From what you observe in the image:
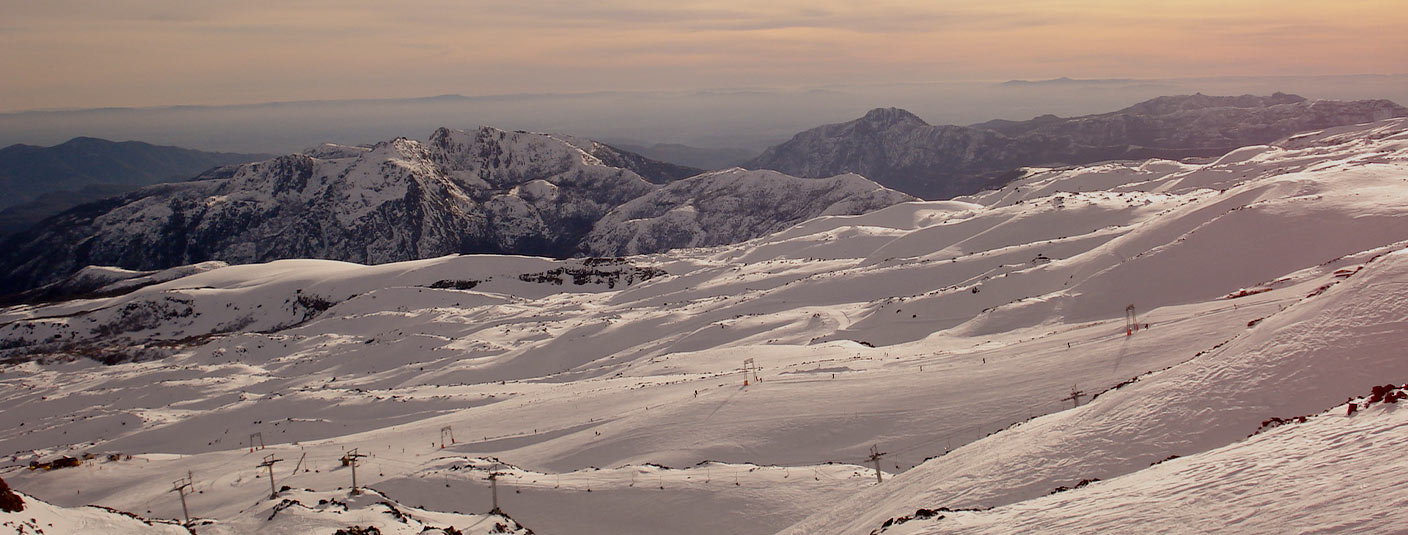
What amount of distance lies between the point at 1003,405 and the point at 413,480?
60.1 feet

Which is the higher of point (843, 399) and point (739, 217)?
point (739, 217)

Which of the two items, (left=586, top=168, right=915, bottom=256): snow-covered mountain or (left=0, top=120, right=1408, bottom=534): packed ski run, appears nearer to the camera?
(left=0, top=120, right=1408, bottom=534): packed ski run

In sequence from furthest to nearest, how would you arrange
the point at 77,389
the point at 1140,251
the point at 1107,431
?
the point at 77,389 < the point at 1140,251 < the point at 1107,431

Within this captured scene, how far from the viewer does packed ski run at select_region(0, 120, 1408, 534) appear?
15031 mm

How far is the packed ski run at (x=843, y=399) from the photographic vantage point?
1503cm

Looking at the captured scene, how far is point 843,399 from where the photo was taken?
26.0m

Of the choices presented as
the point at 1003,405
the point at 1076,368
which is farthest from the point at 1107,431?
the point at 1076,368

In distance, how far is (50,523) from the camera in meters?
16.6

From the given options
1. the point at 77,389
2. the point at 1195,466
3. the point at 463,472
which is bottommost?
the point at 77,389

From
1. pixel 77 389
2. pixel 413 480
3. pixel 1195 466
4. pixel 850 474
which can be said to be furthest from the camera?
pixel 77 389

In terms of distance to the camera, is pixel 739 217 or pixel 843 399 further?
pixel 739 217

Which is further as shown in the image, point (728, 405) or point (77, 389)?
point (77, 389)

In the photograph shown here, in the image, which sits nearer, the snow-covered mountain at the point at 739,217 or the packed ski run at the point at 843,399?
the packed ski run at the point at 843,399

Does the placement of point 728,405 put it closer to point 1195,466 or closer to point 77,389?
point 1195,466
